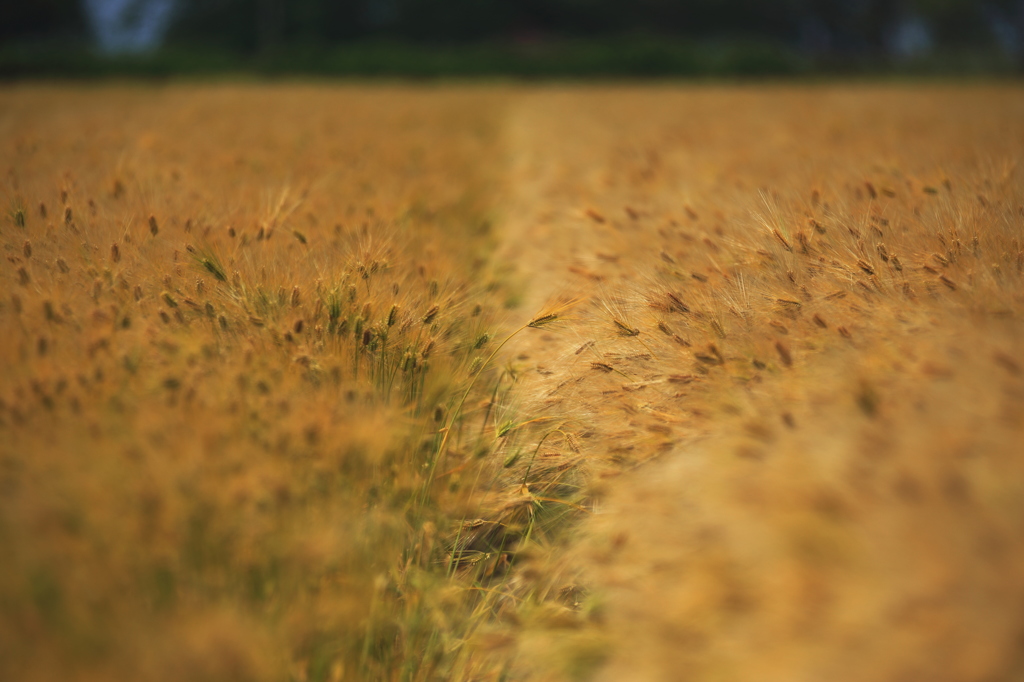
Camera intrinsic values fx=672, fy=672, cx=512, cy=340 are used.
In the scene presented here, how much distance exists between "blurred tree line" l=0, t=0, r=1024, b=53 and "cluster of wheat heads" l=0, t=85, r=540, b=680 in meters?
32.1

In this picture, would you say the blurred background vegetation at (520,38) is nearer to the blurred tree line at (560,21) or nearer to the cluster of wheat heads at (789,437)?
the blurred tree line at (560,21)

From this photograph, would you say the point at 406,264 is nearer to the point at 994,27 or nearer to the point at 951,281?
the point at 951,281

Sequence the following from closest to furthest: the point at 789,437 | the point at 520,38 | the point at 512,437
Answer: the point at 789,437 < the point at 512,437 < the point at 520,38

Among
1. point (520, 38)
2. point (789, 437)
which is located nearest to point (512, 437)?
point (789, 437)

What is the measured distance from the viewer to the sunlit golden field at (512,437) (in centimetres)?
98

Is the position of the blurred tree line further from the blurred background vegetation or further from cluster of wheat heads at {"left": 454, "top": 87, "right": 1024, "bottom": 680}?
cluster of wheat heads at {"left": 454, "top": 87, "right": 1024, "bottom": 680}

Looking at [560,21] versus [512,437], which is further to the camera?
[560,21]

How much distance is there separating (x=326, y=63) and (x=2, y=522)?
24376mm

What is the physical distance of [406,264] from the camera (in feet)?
7.57

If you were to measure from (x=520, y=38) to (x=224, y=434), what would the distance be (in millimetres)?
36484

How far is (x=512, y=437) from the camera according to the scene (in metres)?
1.90

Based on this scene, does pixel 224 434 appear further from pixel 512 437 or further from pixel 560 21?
pixel 560 21

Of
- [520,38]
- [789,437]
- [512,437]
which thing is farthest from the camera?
[520,38]

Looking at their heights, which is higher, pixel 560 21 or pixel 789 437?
pixel 560 21
